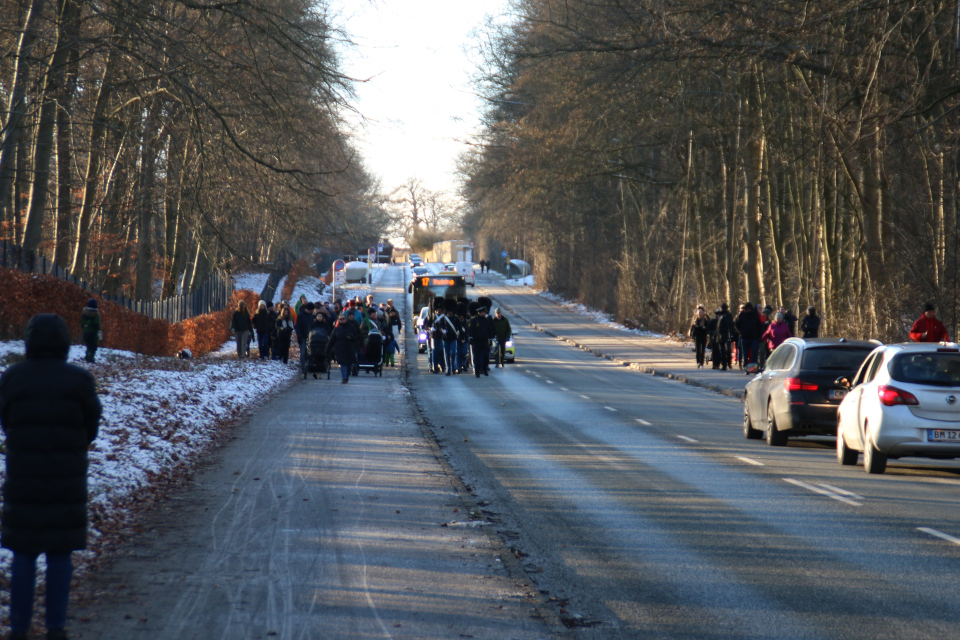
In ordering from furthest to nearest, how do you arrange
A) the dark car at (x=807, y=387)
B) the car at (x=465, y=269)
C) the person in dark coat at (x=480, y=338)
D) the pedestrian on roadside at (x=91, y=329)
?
the car at (x=465, y=269)
the person in dark coat at (x=480, y=338)
the pedestrian on roadside at (x=91, y=329)
the dark car at (x=807, y=387)

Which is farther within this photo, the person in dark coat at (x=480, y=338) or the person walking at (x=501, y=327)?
the person walking at (x=501, y=327)

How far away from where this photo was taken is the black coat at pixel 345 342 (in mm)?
24969

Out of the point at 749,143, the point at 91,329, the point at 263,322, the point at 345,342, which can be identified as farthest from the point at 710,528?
the point at 749,143

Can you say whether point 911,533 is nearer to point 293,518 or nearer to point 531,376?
point 293,518

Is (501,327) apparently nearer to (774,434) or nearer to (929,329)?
(929,329)

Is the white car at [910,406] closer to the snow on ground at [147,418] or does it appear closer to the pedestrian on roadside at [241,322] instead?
the snow on ground at [147,418]

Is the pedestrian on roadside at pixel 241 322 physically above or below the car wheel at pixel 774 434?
above

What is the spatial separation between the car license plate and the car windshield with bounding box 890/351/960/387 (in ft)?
1.71

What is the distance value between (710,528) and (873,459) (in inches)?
158

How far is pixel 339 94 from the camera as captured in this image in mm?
11680

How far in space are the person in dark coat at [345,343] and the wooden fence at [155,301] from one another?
3.13 m

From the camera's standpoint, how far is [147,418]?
42.6ft

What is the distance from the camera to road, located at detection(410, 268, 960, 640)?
5.91m

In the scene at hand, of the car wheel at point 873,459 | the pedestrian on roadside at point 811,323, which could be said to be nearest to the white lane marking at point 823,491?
the car wheel at point 873,459
